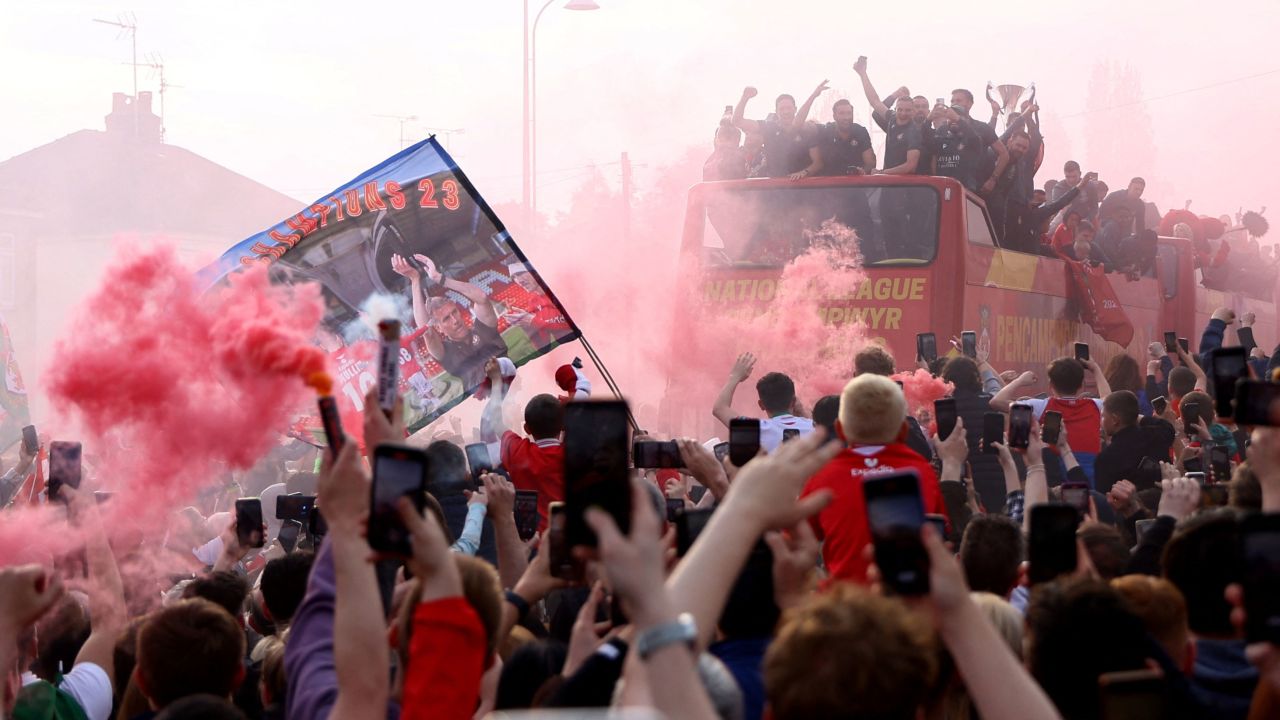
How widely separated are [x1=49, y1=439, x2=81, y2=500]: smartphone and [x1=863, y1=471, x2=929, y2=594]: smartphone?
333cm

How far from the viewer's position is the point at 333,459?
313cm

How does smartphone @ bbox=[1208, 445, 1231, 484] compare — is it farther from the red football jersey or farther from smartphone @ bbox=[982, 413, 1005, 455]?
the red football jersey

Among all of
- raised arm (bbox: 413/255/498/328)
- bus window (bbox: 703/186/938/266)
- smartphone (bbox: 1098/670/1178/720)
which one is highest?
bus window (bbox: 703/186/938/266)

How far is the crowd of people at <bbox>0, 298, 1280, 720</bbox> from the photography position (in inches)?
88.0

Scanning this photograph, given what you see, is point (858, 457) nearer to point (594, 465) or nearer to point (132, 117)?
point (594, 465)

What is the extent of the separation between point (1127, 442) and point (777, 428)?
A: 2008 millimetres

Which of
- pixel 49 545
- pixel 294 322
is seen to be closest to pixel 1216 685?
pixel 294 322

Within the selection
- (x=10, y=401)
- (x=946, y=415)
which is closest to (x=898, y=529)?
(x=946, y=415)

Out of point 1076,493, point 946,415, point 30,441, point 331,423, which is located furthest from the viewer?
point 30,441

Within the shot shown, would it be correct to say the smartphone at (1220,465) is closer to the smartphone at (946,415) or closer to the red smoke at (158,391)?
the smartphone at (946,415)

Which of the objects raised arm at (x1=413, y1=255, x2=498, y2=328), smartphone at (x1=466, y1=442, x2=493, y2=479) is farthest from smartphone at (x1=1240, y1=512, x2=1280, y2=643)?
raised arm at (x1=413, y1=255, x2=498, y2=328)

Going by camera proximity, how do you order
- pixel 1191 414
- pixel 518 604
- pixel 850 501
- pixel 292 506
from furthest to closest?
pixel 1191 414, pixel 292 506, pixel 850 501, pixel 518 604

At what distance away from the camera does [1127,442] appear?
299 inches

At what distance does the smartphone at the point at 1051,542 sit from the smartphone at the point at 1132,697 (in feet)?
2.89
